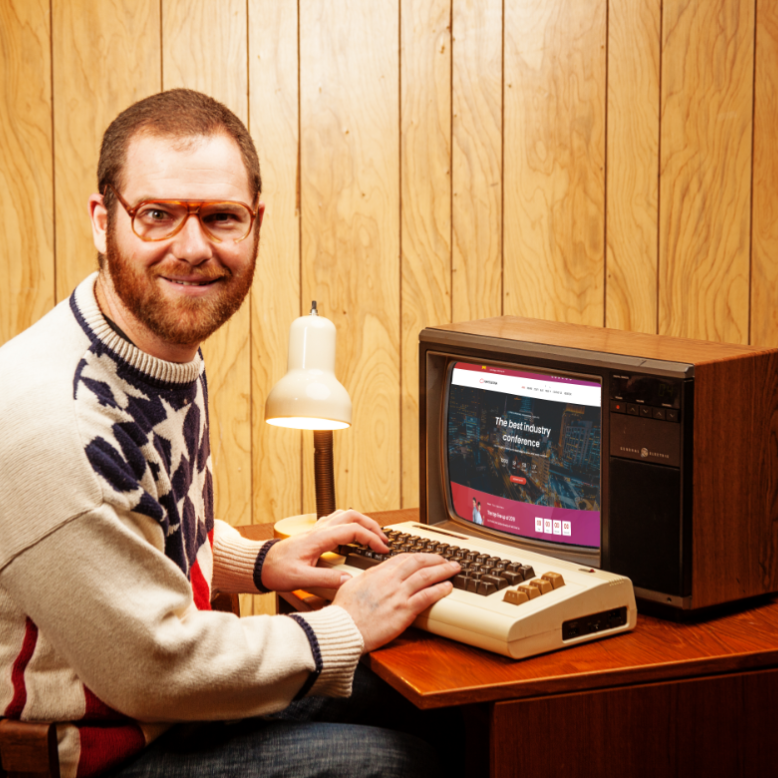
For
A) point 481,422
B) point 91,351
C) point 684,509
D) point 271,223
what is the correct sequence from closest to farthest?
point 91,351
point 684,509
point 481,422
point 271,223

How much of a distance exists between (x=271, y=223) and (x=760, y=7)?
4.24 ft

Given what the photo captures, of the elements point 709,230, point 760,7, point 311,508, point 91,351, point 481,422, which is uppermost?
point 760,7

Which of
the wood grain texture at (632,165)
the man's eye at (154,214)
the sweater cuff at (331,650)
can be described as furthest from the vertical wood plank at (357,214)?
the sweater cuff at (331,650)

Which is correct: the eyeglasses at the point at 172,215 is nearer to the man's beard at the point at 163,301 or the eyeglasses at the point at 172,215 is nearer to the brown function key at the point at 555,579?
the man's beard at the point at 163,301

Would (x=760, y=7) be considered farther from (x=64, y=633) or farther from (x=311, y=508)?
(x=64, y=633)

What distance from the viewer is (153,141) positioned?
1.24 m

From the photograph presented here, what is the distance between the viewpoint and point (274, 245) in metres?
2.23

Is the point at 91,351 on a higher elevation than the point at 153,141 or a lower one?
lower

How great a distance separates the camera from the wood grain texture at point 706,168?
7.64 ft

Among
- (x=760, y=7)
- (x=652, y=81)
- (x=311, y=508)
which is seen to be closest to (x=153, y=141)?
(x=311, y=508)

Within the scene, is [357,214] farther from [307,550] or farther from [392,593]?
[392,593]

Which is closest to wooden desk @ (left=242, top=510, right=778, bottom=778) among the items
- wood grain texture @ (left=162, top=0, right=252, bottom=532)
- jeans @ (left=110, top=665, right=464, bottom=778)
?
jeans @ (left=110, top=665, right=464, bottom=778)

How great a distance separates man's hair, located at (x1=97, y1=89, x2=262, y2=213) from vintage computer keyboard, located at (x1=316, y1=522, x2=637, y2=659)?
0.64 m

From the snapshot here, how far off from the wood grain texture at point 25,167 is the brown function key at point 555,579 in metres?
1.34
